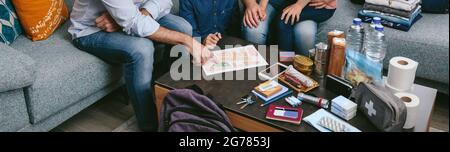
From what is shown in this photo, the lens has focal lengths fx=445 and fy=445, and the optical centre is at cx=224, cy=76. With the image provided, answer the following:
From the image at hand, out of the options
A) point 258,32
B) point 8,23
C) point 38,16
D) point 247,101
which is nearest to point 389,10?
point 258,32

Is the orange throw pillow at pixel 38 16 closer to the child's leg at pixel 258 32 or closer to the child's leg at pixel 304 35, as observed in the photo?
the child's leg at pixel 258 32

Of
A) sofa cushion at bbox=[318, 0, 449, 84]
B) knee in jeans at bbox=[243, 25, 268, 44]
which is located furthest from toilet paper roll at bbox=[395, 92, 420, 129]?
knee in jeans at bbox=[243, 25, 268, 44]

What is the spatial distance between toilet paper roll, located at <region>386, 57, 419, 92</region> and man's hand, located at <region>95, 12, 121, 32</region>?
3.56 ft

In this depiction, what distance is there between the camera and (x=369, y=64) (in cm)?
147

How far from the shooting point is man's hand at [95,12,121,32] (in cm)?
182

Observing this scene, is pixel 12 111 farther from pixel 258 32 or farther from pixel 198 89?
pixel 258 32

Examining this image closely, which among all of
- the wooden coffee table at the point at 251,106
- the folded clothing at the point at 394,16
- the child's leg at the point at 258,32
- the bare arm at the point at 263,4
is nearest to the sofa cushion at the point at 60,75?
the wooden coffee table at the point at 251,106

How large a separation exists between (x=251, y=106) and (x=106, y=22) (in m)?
0.75

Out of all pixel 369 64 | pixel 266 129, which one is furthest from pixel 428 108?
pixel 266 129

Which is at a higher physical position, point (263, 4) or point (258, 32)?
point (263, 4)

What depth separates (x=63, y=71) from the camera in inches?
66.9

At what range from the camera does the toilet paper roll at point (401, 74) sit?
1.44m

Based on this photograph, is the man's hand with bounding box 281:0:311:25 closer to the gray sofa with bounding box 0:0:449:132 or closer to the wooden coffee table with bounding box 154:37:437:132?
the gray sofa with bounding box 0:0:449:132

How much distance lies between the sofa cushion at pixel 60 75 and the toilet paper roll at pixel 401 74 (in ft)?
3.60
